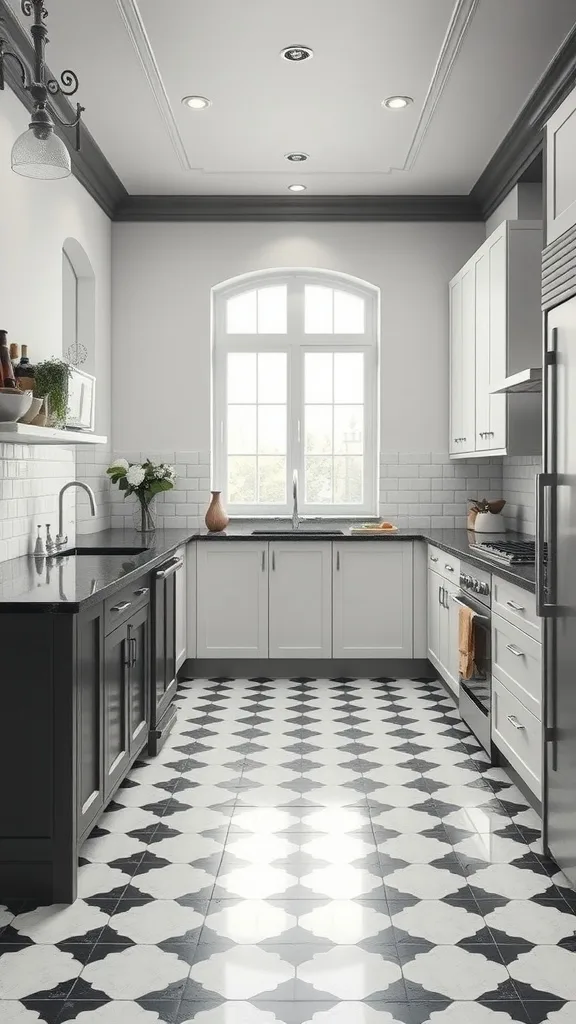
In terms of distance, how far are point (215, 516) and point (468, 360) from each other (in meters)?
1.91

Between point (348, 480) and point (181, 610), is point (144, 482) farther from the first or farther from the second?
point (348, 480)

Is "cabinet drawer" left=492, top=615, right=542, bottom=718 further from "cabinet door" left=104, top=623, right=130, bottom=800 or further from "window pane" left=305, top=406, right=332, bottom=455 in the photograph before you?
"window pane" left=305, top=406, right=332, bottom=455

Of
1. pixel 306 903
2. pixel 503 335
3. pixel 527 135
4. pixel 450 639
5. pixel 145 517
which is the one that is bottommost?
pixel 306 903

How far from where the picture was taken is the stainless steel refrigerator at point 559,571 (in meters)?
2.70

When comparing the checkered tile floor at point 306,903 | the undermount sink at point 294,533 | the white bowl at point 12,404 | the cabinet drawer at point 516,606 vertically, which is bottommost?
the checkered tile floor at point 306,903

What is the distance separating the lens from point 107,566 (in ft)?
11.7

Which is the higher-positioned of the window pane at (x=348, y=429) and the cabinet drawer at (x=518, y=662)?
the window pane at (x=348, y=429)

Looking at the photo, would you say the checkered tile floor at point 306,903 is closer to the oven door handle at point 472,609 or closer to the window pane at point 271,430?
the oven door handle at point 472,609

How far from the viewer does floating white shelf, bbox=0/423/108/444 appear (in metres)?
3.12

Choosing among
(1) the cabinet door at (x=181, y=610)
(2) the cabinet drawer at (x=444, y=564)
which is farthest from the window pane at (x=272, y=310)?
(2) the cabinet drawer at (x=444, y=564)

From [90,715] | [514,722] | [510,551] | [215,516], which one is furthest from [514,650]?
[215,516]

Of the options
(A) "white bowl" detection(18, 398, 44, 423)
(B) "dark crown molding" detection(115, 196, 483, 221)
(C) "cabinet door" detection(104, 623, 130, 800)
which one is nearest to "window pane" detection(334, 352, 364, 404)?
(B) "dark crown molding" detection(115, 196, 483, 221)

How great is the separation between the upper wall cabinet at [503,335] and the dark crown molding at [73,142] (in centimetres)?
230

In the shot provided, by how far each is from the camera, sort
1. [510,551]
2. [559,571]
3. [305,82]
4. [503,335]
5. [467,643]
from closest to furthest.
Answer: [559,571]
[510,551]
[467,643]
[305,82]
[503,335]
